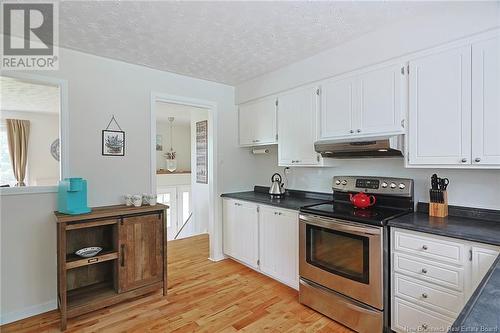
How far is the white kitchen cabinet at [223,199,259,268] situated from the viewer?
126 inches

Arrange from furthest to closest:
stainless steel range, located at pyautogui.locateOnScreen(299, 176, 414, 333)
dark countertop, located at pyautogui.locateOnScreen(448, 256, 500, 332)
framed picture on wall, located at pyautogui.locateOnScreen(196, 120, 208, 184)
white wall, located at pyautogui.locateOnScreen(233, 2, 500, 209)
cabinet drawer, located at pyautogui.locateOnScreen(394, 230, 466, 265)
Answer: framed picture on wall, located at pyautogui.locateOnScreen(196, 120, 208, 184)
stainless steel range, located at pyautogui.locateOnScreen(299, 176, 414, 333)
white wall, located at pyautogui.locateOnScreen(233, 2, 500, 209)
cabinet drawer, located at pyautogui.locateOnScreen(394, 230, 466, 265)
dark countertop, located at pyautogui.locateOnScreen(448, 256, 500, 332)

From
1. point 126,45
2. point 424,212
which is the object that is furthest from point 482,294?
point 126,45

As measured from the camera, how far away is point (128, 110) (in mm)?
2908

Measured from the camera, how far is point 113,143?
280cm

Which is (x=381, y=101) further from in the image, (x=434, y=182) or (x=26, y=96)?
(x=26, y=96)

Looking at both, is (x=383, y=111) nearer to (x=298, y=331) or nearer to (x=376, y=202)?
(x=376, y=202)

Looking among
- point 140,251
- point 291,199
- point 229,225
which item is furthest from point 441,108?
point 140,251

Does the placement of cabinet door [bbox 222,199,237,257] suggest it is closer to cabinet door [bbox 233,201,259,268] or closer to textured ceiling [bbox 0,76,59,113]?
cabinet door [bbox 233,201,259,268]

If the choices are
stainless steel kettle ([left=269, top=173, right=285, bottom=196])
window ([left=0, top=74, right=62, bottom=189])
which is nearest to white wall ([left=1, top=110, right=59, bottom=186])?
window ([left=0, top=74, right=62, bottom=189])

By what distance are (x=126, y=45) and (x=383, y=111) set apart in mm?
2413

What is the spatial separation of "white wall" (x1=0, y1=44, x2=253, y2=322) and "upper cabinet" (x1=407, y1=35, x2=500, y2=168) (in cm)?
253

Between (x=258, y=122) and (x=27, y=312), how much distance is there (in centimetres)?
307

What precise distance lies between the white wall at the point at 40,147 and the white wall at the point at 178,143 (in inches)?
92.9

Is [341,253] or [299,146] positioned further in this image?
[299,146]
